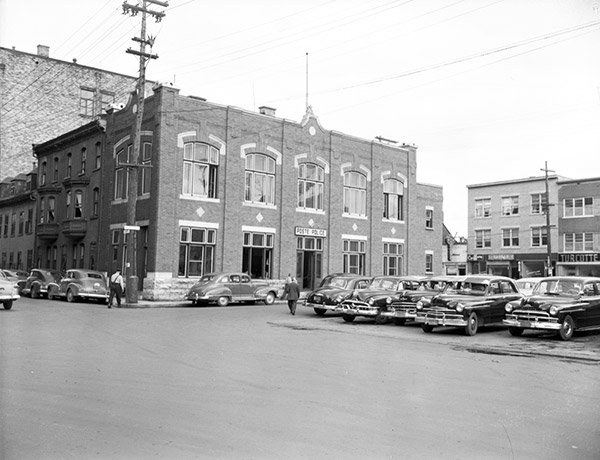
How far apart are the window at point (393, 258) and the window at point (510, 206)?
2622 centimetres

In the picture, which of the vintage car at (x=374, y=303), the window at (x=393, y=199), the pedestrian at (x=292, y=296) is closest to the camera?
the vintage car at (x=374, y=303)

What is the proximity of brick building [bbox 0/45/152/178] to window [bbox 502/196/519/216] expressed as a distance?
135 feet

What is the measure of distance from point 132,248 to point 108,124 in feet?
40.7

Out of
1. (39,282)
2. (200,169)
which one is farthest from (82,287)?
(200,169)

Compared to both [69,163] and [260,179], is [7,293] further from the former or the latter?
[69,163]

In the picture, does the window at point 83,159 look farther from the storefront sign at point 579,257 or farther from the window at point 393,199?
the storefront sign at point 579,257

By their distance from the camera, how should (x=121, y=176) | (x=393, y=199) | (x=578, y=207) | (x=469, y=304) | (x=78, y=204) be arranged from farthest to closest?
1. (x=578, y=207)
2. (x=393, y=199)
3. (x=78, y=204)
4. (x=121, y=176)
5. (x=469, y=304)

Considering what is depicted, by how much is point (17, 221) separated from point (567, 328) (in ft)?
Result: 152

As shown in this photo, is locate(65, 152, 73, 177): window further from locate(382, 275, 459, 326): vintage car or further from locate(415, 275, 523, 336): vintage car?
locate(415, 275, 523, 336): vintage car

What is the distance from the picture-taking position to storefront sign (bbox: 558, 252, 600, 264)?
2286 inches

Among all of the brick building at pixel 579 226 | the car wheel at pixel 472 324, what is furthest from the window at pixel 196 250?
the brick building at pixel 579 226

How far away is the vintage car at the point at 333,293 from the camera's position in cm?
2288

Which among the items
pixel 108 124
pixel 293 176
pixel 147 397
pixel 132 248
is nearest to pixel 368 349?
pixel 147 397

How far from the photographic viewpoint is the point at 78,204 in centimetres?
3972
